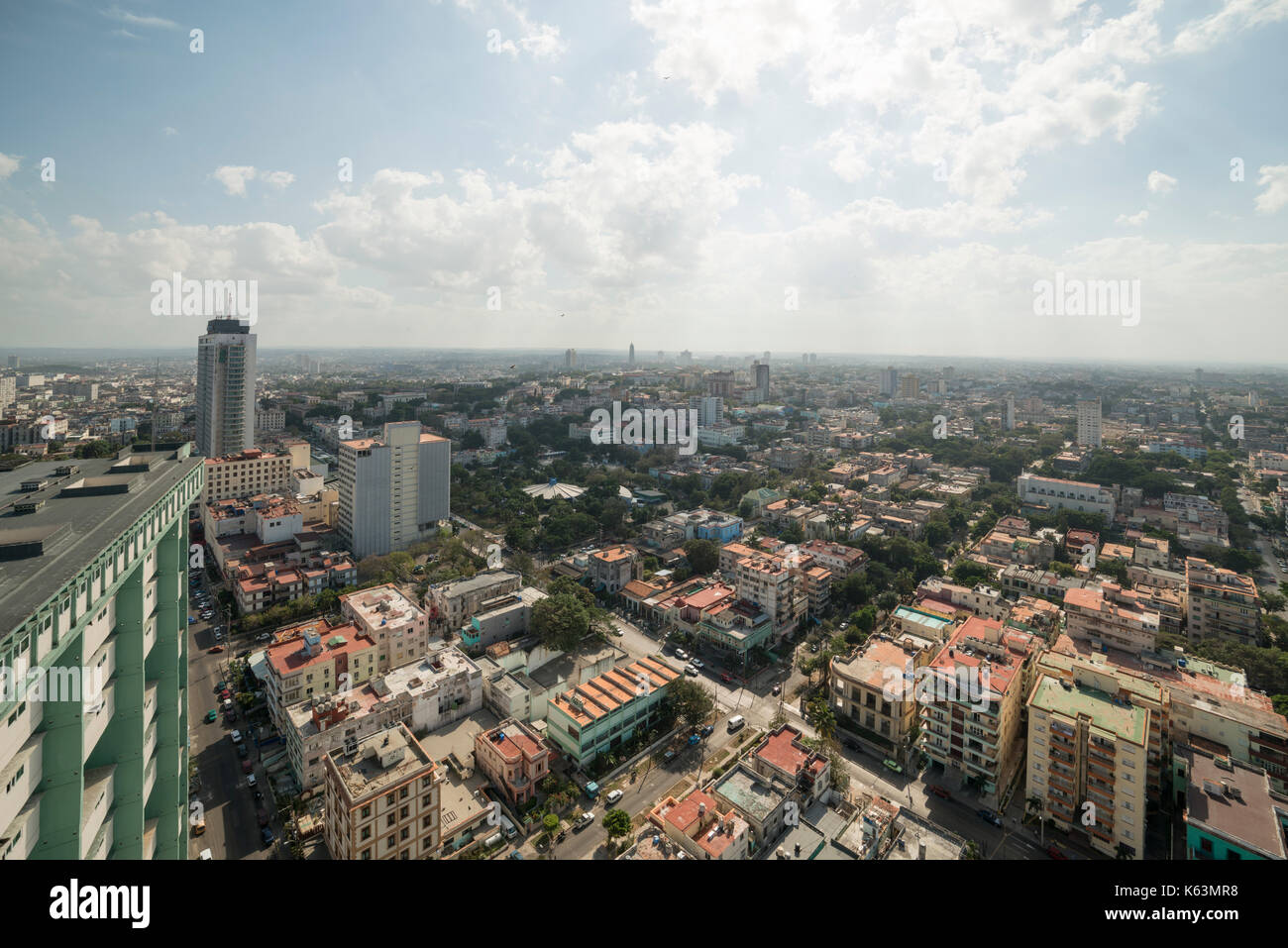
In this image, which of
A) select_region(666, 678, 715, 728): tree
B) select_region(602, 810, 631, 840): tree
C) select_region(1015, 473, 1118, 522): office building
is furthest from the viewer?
select_region(1015, 473, 1118, 522): office building

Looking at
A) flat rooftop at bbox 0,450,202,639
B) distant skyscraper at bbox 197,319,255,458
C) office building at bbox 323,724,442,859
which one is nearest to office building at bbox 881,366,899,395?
distant skyscraper at bbox 197,319,255,458

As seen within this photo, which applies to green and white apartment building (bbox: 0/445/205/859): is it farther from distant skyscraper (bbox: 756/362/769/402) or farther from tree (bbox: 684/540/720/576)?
distant skyscraper (bbox: 756/362/769/402)

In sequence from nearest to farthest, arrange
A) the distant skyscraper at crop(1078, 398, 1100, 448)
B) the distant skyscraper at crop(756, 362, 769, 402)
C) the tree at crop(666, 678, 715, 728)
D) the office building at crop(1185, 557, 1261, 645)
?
the tree at crop(666, 678, 715, 728) → the office building at crop(1185, 557, 1261, 645) → the distant skyscraper at crop(1078, 398, 1100, 448) → the distant skyscraper at crop(756, 362, 769, 402)

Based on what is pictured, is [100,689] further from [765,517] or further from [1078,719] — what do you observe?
[765,517]

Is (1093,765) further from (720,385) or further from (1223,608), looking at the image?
(720,385)

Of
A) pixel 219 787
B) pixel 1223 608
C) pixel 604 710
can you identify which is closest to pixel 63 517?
pixel 219 787

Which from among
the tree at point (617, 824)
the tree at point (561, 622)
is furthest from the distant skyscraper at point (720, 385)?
the tree at point (617, 824)
